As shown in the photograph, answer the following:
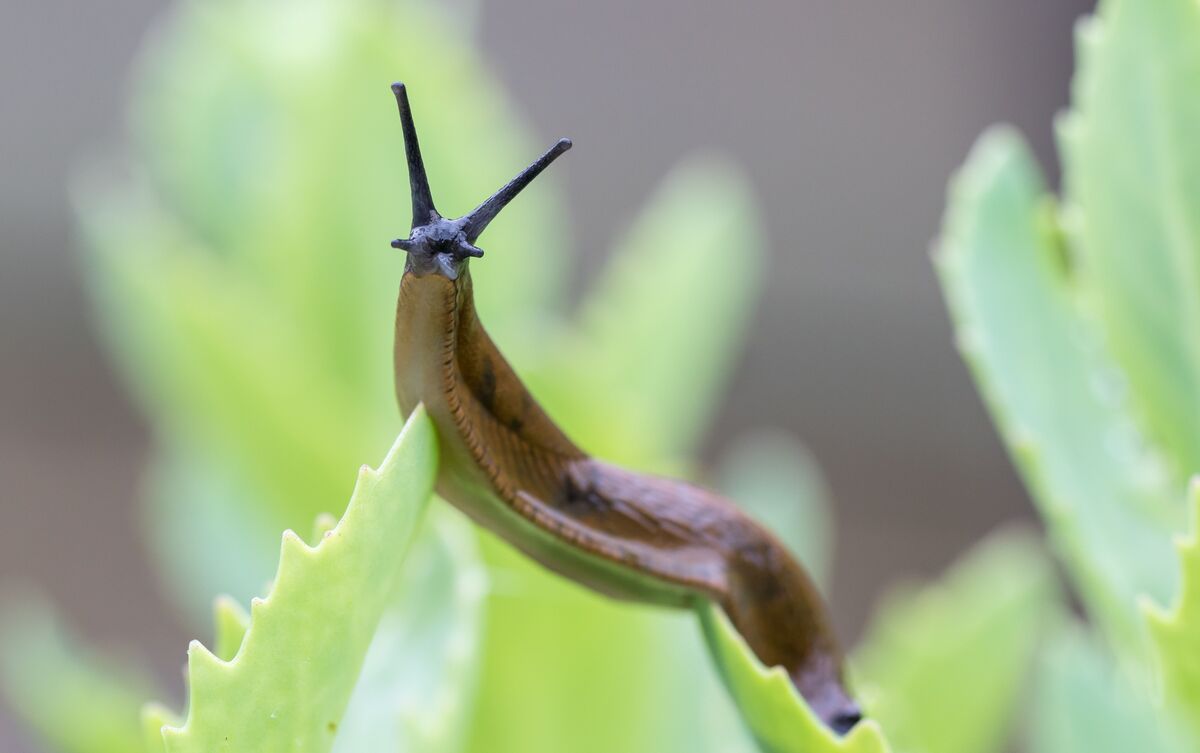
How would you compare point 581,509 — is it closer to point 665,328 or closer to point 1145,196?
point 1145,196

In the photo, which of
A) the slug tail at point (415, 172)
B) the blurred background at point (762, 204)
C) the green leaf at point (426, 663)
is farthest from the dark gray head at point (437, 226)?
the blurred background at point (762, 204)

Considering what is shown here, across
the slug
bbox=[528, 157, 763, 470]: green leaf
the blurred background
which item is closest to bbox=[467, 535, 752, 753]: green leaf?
bbox=[528, 157, 763, 470]: green leaf

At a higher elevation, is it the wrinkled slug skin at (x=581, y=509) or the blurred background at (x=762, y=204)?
the wrinkled slug skin at (x=581, y=509)

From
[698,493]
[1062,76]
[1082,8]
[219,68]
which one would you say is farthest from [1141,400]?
[1062,76]

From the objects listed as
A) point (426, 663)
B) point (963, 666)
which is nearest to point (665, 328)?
point (963, 666)

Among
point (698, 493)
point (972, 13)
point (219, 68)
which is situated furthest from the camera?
point (972, 13)

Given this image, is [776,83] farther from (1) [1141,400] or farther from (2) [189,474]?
(1) [1141,400]

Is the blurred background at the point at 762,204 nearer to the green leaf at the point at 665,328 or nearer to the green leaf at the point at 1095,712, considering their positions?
the green leaf at the point at 665,328
